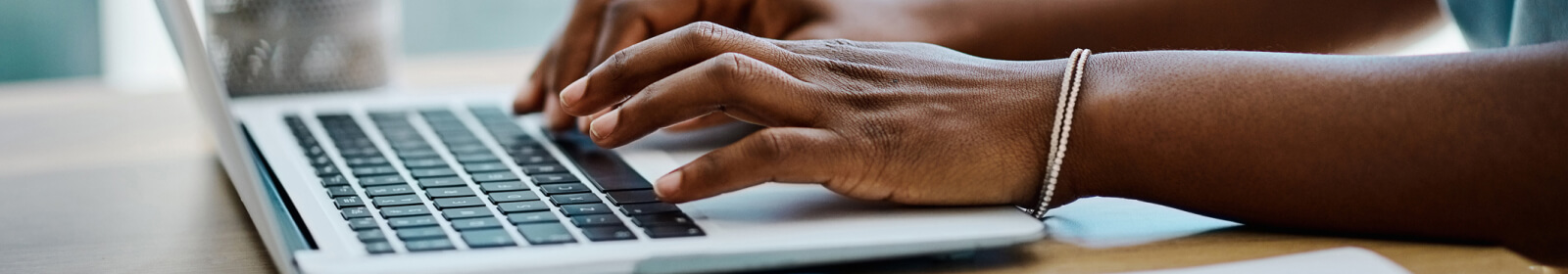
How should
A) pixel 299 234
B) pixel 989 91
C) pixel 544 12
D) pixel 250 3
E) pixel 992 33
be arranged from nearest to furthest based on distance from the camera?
pixel 299 234
pixel 989 91
pixel 992 33
pixel 250 3
pixel 544 12

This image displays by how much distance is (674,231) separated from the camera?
42 centimetres

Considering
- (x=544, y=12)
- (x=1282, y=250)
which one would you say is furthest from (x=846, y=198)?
(x=544, y=12)

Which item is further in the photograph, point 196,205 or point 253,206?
point 196,205

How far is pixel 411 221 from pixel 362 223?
0.7 inches

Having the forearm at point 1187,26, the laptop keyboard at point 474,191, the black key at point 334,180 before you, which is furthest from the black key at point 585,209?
the forearm at point 1187,26

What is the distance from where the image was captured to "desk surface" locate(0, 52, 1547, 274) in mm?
431

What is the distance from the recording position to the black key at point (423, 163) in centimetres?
55

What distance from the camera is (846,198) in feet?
1.62

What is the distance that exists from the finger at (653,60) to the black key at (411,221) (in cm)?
9

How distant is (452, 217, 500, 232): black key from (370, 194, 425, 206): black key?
40 millimetres

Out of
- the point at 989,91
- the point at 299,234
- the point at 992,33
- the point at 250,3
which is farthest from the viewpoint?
the point at 250,3

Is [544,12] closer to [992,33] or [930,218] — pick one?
[992,33]

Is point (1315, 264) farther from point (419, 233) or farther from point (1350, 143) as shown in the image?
point (419, 233)

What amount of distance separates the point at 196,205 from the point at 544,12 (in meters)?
1.43
